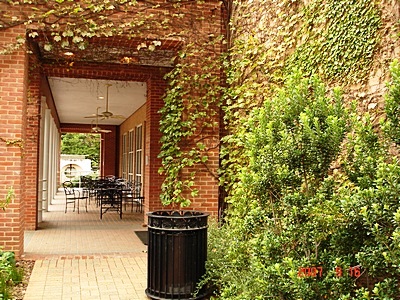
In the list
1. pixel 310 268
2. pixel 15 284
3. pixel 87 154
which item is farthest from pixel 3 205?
pixel 87 154

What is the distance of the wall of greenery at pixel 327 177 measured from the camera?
7.55ft

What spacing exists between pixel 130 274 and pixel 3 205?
1.74 meters

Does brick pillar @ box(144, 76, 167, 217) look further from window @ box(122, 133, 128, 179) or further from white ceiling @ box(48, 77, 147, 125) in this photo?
window @ box(122, 133, 128, 179)

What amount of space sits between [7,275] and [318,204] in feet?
11.1

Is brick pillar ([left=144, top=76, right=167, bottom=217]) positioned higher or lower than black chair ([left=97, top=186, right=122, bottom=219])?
higher

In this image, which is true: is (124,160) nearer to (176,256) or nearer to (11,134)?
(11,134)

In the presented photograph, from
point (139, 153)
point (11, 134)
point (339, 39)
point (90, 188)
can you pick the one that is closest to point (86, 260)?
point (11, 134)

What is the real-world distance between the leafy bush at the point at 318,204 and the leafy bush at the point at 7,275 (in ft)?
7.16

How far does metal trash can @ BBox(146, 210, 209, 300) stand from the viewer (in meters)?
4.16

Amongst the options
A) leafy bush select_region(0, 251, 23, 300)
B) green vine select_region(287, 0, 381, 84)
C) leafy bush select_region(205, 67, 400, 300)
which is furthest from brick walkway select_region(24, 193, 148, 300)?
green vine select_region(287, 0, 381, 84)

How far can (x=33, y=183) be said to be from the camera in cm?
857

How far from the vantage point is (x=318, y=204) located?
8.73ft

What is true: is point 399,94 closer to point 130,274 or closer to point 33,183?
point 130,274

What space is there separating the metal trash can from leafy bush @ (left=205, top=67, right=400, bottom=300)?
97cm
